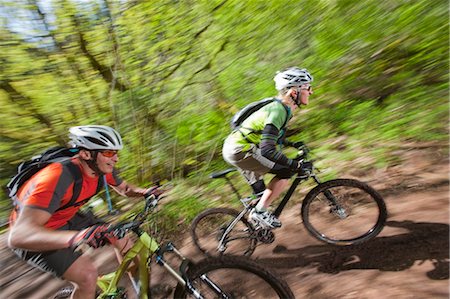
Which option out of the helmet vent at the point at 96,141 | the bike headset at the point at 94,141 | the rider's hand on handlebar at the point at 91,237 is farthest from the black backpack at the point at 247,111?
the rider's hand on handlebar at the point at 91,237

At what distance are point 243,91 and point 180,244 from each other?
356 cm

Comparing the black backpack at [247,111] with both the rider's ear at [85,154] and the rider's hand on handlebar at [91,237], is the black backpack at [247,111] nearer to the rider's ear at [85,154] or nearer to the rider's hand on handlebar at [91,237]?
the rider's ear at [85,154]

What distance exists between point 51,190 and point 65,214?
559 millimetres

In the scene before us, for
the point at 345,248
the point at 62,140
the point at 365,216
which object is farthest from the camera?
the point at 62,140

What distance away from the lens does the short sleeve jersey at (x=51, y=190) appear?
7.02 feet

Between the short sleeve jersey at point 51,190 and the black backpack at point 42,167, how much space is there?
0.04 m

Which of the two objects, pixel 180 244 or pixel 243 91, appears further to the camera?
pixel 243 91

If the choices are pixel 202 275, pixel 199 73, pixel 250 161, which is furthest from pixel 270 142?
pixel 199 73

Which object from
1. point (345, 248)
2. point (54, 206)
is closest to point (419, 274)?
point (345, 248)

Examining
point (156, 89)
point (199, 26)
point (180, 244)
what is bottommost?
point (180, 244)

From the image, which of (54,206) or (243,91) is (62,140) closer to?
(243,91)

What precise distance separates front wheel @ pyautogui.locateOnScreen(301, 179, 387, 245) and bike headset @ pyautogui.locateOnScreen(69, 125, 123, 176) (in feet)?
7.41

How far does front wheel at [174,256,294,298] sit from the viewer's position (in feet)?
7.15

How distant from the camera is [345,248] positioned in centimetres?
324
